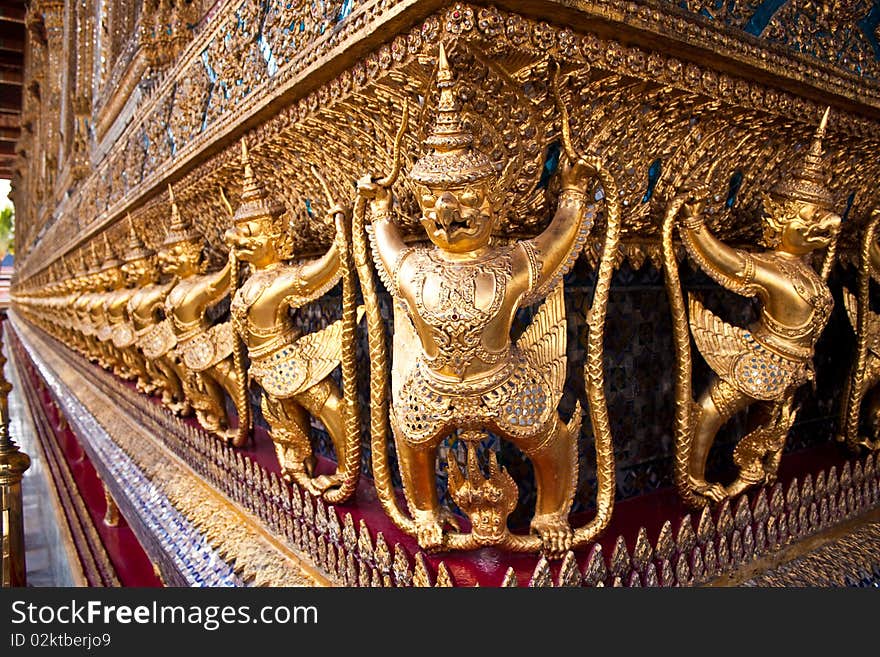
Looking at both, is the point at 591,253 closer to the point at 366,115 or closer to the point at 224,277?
the point at 366,115

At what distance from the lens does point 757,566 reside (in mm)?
1059

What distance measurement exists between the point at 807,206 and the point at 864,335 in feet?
1.77

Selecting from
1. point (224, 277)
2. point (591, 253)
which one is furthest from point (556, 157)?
point (224, 277)

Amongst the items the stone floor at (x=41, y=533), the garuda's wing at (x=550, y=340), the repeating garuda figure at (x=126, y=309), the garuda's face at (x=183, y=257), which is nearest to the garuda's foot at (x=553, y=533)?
the garuda's wing at (x=550, y=340)

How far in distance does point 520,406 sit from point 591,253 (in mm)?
338

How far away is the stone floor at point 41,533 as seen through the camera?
2629 millimetres

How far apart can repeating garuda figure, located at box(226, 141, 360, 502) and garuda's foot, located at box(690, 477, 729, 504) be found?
0.58 metres

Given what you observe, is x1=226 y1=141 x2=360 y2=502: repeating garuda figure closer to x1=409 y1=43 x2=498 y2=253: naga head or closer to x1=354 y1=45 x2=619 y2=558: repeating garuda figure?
x1=354 y1=45 x2=619 y2=558: repeating garuda figure

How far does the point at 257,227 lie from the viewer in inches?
49.5

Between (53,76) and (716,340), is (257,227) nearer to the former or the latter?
(716,340)

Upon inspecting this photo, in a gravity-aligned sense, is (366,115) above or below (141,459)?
above

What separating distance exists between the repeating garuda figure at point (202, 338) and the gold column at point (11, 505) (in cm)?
44

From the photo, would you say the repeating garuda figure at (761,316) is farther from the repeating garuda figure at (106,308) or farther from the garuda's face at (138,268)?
the repeating garuda figure at (106,308)

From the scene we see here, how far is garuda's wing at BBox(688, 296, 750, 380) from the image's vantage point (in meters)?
1.11
